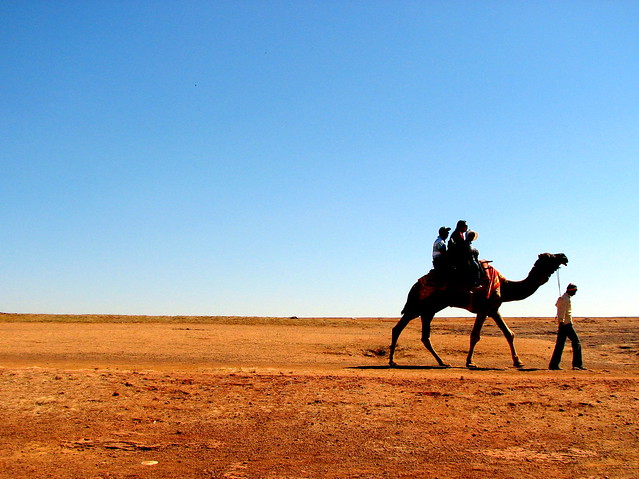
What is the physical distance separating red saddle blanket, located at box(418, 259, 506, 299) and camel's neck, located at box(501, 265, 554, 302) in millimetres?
443

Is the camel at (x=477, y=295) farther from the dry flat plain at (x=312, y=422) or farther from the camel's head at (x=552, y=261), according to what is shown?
the dry flat plain at (x=312, y=422)

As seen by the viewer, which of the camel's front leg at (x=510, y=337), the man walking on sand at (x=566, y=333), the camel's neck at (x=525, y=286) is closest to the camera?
the man walking on sand at (x=566, y=333)

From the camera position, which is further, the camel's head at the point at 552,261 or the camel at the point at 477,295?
the camel's head at the point at 552,261

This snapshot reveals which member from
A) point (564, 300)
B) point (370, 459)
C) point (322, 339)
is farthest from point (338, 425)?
point (322, 339)

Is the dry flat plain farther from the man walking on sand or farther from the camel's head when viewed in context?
the camel's head

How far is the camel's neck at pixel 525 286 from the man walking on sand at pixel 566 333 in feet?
2.15

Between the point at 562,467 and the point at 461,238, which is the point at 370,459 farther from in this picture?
the point at 461,238

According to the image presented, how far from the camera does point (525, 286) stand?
588 inches

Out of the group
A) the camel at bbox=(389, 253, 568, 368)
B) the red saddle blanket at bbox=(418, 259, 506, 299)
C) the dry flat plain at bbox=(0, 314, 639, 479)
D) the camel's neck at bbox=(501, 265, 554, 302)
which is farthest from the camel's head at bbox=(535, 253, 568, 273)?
the dry flat plain at bbox=(0, 314, 639, 479)

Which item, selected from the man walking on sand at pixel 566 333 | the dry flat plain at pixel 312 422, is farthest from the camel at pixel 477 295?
the dry flat plain at pixel 312 422

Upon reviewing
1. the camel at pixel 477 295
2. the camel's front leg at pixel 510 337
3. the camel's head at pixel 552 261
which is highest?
the camel's head at pixel 552 261

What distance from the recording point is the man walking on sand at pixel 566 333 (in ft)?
45.3

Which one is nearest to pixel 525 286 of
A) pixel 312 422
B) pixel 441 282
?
pixel 441 282

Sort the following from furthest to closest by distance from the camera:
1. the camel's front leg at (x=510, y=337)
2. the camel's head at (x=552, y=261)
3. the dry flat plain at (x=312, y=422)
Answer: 1. the camel's head at (x=552, y=261)
2. the camel's front leg at (x=510, y=337)
3. the dry flat plain at (x=312, y=422)
